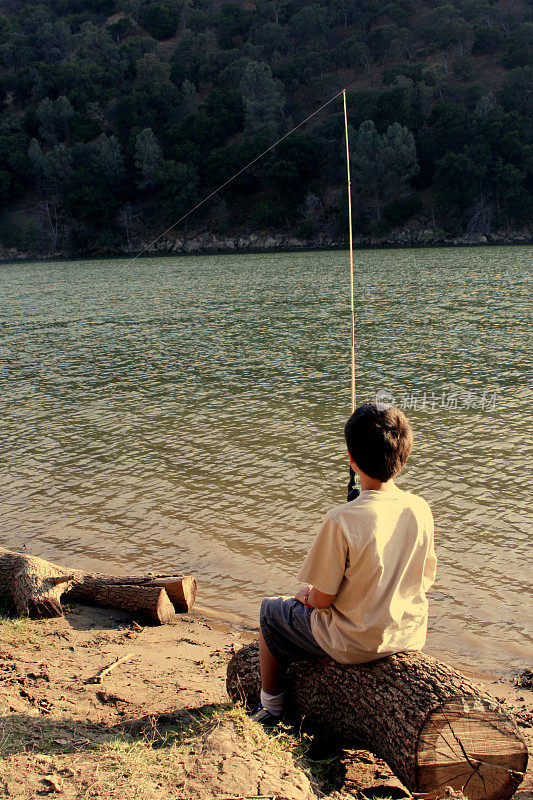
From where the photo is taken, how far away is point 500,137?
58312mm

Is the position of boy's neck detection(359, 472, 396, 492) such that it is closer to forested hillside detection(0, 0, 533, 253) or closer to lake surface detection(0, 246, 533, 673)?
lake surface detection(0, 246, 533, 673)

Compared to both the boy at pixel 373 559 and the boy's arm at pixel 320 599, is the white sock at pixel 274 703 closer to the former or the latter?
the boy at pixel 373 559

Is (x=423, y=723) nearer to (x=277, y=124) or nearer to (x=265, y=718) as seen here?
(x=265, y=718)

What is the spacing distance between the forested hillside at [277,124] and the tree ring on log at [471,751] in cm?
6007

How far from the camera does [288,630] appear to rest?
3105 millimetres

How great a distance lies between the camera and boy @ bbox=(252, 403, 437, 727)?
2723 mm

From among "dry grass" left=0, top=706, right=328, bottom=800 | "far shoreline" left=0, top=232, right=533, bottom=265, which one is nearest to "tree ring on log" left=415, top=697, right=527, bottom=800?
"dry grass" left=0, top=706, right=328, bottom=800

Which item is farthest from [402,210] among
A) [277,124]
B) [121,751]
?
[121,751]

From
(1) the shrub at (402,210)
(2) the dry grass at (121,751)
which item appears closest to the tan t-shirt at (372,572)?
(2) the dry grass at (121,751)

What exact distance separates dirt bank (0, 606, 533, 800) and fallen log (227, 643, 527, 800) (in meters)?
0.21

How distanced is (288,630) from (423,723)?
26.9 inches

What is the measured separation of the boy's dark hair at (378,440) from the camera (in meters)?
2.71

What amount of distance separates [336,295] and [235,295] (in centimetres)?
423

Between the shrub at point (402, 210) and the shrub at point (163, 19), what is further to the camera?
the shrub at point (163, 19)
